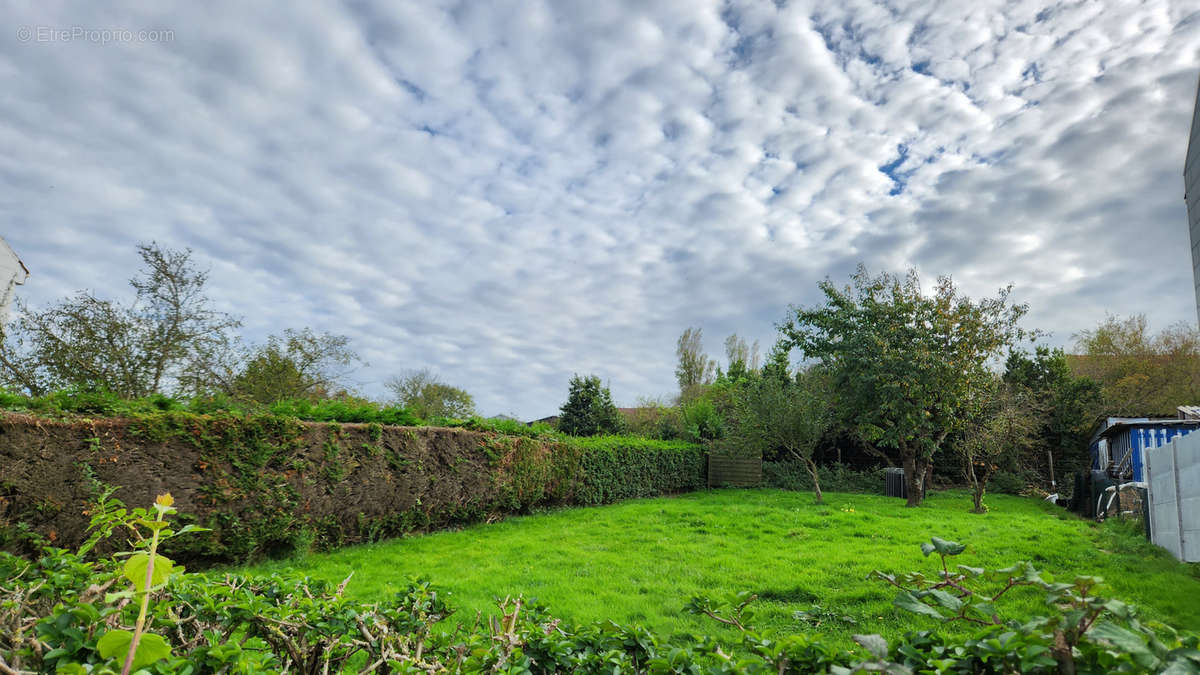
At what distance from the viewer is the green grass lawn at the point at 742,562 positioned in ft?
18.6

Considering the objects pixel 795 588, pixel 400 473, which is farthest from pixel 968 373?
pixel 400 473

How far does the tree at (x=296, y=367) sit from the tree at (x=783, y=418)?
11.9 m

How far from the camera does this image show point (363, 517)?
9.76 m

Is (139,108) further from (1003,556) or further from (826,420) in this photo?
(826,420)

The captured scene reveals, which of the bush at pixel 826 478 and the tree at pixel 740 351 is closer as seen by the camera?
the bush at pixel 826 478

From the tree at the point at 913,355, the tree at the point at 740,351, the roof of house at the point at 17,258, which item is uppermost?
the tree at the point at 740,351

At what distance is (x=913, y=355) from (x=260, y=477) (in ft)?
50.0

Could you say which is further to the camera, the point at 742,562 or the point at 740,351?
the point at 740,351

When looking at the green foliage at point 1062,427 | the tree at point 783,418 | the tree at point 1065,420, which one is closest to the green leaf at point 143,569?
the tree at point 783,418

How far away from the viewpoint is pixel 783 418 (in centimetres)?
1669

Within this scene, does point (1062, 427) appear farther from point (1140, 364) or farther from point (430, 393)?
point (430, 393)

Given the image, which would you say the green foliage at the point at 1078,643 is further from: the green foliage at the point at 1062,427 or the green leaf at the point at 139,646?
the green foliage at the point at 1062,427

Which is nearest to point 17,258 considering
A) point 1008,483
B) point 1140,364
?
point 1008,483

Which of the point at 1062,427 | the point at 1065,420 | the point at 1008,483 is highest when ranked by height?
the point at 1065,420
